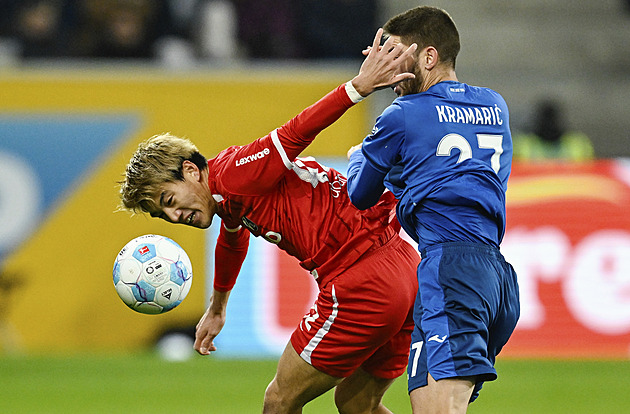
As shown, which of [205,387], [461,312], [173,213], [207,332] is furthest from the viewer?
[205,387]

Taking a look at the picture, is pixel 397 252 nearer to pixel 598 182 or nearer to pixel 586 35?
pixel 598 182

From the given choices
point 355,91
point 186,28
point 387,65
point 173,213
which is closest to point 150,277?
point 173,213

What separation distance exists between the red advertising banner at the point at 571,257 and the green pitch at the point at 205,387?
335 mm

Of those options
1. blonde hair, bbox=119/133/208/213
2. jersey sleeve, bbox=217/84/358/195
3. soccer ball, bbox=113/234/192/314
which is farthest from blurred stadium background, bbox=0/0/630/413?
jersey sleeve, bbox=217/84/358/195

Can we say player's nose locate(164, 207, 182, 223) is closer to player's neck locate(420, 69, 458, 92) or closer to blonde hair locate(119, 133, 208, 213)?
blonde hair locate(119, 133, 208, 213)

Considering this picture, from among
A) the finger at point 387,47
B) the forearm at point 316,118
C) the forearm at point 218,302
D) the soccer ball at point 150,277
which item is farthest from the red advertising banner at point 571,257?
the finger at point 387,47

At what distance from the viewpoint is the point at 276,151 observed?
4.66 metres

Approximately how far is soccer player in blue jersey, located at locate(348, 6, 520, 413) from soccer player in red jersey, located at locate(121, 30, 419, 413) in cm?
52

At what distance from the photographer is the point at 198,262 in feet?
35.1

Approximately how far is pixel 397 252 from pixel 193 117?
650cm

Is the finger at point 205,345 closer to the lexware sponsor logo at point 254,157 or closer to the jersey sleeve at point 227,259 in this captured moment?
the jersey sleeve at point 227,259

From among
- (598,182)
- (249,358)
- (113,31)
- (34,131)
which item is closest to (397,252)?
(249,358)

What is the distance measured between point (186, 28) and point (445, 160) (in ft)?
29.9

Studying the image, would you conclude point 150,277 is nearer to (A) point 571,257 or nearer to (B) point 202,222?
(B) point 202,222
